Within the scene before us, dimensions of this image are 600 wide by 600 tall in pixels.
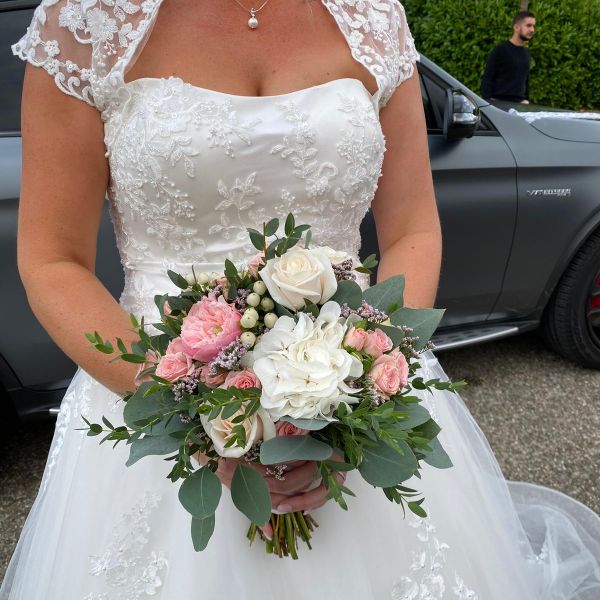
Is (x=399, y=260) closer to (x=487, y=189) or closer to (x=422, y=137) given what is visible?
(x=422, y=137)

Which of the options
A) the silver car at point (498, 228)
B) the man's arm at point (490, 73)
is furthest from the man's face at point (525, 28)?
the silver car at point (498, 228)

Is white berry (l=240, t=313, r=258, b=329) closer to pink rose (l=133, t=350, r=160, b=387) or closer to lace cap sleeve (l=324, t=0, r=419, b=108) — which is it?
pink rose (l=133, t=350, r=160, b=387)

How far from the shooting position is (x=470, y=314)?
3.29 meters

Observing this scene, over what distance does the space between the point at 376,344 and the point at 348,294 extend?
0.10 meters

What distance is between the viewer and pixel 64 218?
46.5 inches

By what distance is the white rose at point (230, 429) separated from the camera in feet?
2.70

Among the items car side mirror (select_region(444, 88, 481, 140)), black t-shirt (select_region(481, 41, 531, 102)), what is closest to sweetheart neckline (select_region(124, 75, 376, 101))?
car side mirror (select_region(444, 88, 481, 140))

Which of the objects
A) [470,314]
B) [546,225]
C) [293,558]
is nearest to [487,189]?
[546,225]

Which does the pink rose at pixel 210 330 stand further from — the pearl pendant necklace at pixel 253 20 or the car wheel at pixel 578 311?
the car wheel at pixel 578 311

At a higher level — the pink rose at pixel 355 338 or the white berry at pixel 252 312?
the white berry at pixel 252 312

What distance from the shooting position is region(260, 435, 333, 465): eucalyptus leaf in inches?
32.1

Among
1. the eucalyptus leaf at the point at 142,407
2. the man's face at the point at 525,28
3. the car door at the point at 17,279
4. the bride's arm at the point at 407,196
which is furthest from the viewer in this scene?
the man's face at the point at 525,28

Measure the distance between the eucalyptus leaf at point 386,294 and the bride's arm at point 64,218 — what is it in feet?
1.55

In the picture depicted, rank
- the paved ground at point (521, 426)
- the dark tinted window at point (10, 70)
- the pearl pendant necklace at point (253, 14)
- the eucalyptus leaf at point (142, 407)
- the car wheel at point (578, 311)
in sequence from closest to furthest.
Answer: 1. the eucalyptus leaf at point (142, 407)
2. the pearl pendant necklace at point (253, 14)
3. the dark tinted window at point (10, 70)
4. the paved ground at point (521, 426)
5. the car wheel at point (578, 311)
